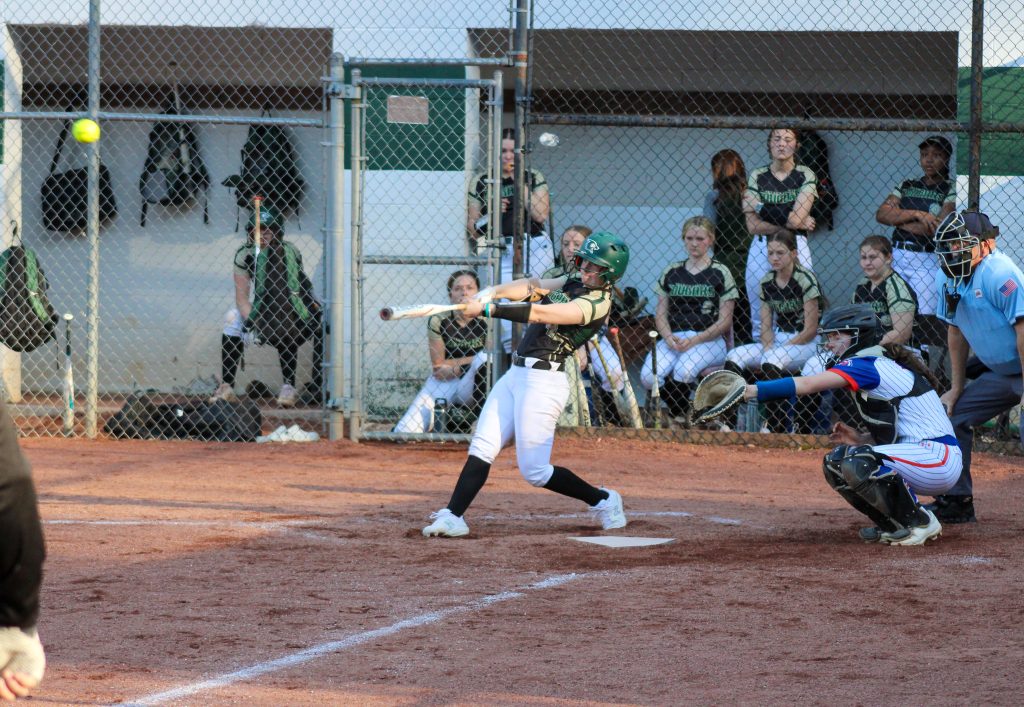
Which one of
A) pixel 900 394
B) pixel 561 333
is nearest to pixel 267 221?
pixel 561 333

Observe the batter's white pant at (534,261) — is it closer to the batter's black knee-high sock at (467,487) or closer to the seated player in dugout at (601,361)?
the seated player in dugout at (601,361)

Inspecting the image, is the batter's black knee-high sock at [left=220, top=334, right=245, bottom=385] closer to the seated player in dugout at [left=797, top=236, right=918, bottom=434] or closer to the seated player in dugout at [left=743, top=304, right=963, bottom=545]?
the seated player in dugout at [left=797, top=236, right=918, bottom=434]

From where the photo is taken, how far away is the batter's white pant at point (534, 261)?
435 inches

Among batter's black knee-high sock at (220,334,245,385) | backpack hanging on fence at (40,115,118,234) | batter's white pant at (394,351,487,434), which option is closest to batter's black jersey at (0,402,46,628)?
batter's white pant at (394,351,487,434)

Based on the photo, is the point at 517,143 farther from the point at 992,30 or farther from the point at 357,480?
the point at 992,30

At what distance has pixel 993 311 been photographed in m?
7.39

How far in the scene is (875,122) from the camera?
977 cm

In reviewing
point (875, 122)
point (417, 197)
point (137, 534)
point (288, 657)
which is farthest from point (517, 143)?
point (288, 657)

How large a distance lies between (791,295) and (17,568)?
8898 millimetres

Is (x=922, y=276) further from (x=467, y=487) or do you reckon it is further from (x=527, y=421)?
(x=467, y=487)

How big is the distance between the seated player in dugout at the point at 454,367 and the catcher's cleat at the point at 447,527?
145 inches

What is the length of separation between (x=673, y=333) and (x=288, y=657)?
6854 mm

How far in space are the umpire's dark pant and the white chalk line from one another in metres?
2.66

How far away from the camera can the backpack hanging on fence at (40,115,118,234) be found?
1362 cm
